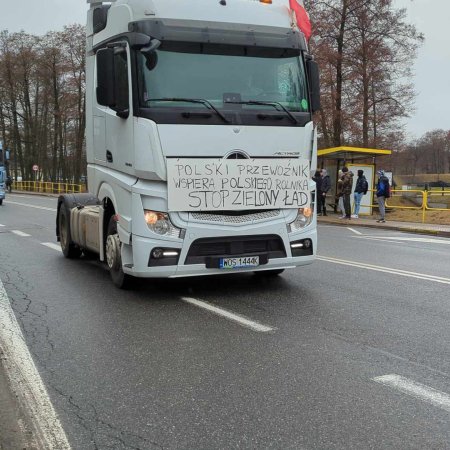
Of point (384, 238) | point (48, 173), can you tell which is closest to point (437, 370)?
point (384, 238)

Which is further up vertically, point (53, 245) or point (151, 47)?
point (151, 47)

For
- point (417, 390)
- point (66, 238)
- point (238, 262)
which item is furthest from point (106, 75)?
point (417, 390)

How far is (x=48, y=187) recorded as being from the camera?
4791 cm

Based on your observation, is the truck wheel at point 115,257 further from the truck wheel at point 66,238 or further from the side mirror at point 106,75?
the truck wheel at point 66,238

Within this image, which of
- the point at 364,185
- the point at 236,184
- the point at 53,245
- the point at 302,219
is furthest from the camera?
the point at 364,185

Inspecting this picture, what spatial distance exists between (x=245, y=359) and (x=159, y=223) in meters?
2.23

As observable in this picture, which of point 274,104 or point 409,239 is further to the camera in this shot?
point 409,239

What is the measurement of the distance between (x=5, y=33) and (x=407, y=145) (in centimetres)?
3466

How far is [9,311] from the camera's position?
6262 mm

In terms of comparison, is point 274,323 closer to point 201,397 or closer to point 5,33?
point 201,397

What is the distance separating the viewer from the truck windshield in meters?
6.33

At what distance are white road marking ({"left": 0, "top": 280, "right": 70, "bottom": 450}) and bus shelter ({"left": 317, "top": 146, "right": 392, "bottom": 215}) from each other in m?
17.8

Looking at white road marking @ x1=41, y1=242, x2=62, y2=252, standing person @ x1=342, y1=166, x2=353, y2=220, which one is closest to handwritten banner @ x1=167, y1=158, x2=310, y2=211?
white road marking @ x1=41, y1=242, x2=62, y2=252

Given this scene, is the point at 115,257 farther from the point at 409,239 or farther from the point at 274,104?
the point at 409,239
